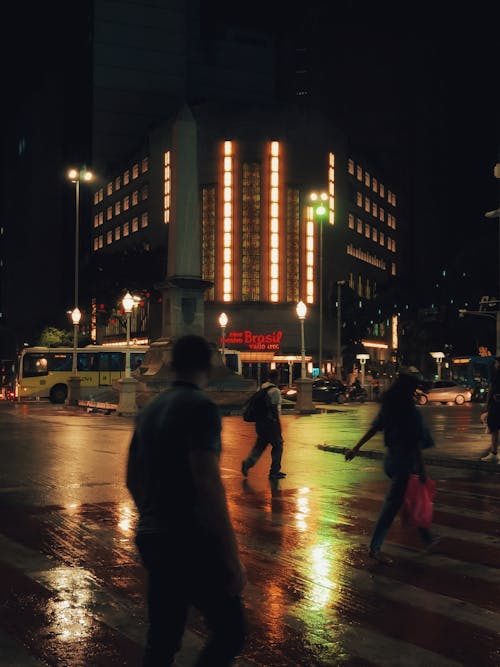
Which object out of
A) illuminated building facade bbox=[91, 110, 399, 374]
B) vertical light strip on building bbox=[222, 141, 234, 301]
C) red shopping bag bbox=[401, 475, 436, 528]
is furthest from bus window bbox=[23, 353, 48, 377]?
red shopping bag bbox=[401, 475, 436, 528]

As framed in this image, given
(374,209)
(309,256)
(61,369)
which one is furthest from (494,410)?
(374,209)

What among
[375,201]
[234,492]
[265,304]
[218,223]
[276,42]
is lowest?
[234,492]

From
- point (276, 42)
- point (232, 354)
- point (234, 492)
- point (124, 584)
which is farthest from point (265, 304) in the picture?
point (124, 584)

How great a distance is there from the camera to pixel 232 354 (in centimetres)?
5162

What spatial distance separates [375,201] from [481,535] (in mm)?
90456

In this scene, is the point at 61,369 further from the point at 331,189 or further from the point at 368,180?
the point at 368,180

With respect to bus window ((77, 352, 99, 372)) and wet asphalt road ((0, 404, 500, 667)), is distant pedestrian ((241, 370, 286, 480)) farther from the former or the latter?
bus window ((77, 352, 99, 372))

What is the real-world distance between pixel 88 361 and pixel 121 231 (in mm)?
47162

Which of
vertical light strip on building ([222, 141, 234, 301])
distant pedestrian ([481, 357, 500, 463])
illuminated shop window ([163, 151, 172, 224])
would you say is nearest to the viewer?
distant pedestrian ([481, 357, 500, 463])

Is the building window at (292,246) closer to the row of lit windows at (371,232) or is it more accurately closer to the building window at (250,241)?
the building window at (250,241)

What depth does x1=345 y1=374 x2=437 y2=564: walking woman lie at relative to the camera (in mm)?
7691

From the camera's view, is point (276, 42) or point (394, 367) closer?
point (394, 367)

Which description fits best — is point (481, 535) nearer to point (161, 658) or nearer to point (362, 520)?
point (362, 520)

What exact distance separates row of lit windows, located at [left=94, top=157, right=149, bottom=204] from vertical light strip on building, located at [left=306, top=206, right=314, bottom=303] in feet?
62.6
